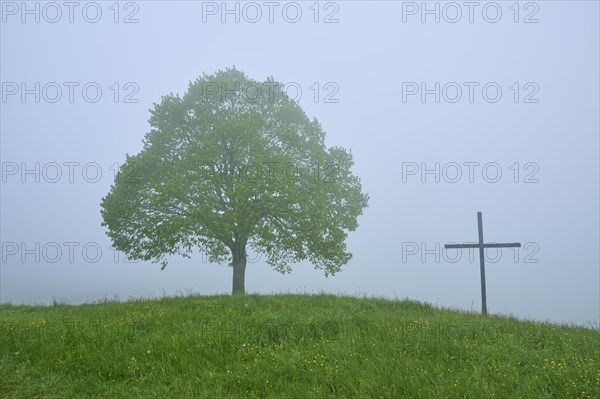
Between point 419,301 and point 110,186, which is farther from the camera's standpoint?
point 110,186

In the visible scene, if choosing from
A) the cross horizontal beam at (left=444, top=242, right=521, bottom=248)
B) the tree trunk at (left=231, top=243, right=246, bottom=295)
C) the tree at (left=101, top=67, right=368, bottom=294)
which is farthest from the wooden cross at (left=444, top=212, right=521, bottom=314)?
the tree trunk at (left=231, top=243, right=246, bottom=295)

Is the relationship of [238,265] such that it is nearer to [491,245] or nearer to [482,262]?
[482,262]

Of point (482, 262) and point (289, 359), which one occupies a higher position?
point (482, 262)

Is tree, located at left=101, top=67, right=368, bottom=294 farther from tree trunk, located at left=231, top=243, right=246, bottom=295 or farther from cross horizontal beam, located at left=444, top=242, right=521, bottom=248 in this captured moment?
cross horizontal beam, located at left=444, top=242, right=521, bottom=248

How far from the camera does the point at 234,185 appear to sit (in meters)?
21.9

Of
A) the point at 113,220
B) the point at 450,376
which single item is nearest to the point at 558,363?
the point at 450,376

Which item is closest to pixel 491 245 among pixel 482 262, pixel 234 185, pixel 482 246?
pixel 482 246

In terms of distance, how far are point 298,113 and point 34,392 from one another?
19.9m

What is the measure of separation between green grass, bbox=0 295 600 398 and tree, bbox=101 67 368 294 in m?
9.12

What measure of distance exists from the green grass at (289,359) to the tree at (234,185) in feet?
29.9

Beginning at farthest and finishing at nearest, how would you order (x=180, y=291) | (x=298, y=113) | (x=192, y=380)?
(x=298, y=113)
(x=180, y=291)
(x=192, y=380)

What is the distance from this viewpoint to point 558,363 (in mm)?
9258

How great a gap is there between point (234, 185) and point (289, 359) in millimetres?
13666

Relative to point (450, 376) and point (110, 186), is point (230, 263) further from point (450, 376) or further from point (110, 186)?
point (450, 376)
